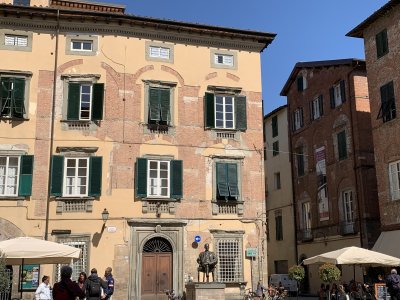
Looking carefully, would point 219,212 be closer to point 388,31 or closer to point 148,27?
point 148,27

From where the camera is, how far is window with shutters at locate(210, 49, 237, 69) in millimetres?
24516

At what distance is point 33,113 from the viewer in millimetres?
21922

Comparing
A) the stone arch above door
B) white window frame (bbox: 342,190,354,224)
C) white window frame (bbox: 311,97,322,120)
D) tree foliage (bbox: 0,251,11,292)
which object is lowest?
tree foliage (bbox: 0,251,11,292)

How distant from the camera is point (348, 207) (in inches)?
1183

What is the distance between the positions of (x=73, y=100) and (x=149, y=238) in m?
6.82

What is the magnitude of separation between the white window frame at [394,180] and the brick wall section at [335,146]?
4300 mm

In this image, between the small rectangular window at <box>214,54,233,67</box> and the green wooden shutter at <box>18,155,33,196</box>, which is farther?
the small rectangular window at <box>214,54,233,67</box>

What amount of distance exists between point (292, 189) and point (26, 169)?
2087 centimetres

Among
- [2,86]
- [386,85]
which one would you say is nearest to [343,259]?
[386,85]

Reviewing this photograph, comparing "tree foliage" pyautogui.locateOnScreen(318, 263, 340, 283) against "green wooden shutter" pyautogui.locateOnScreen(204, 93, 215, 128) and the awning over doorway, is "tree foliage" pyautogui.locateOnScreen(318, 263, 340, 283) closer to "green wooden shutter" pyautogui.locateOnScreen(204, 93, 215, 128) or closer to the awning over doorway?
the awning over doorway

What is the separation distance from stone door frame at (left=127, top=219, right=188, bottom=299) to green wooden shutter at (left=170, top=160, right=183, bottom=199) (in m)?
1.16

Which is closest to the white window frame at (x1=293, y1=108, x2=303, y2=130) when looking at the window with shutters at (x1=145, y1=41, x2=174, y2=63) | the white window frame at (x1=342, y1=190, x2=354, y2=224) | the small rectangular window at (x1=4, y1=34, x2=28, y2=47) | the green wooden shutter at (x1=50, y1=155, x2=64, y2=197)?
the white window frame at (x1=342, y1=190, x2=354, y2=224)

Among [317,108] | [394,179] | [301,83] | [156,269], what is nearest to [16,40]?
[156,269]

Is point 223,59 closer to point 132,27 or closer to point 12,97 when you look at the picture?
point 132,27
